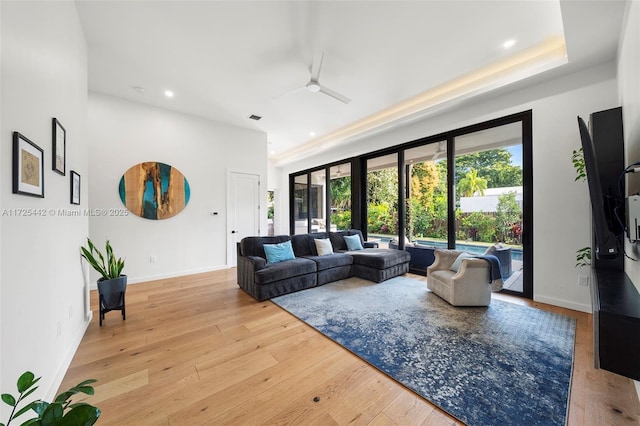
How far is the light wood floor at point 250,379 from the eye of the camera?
1.51 m

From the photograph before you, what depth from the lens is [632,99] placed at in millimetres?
1925

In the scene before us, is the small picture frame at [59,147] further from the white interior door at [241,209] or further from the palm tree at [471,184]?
the palm tree at [471,184]

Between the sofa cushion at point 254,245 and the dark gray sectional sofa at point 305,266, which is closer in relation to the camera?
the dark gray sectional sofa at point 305,266

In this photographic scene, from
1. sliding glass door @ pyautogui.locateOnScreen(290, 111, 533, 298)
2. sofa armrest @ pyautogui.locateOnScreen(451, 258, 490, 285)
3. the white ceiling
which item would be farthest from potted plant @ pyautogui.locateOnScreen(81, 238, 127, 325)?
sliding glass door @ pyautogui.locateOnScreen(290, 111, 533, 298)

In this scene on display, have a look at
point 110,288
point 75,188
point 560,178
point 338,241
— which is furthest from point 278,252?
point 560,178

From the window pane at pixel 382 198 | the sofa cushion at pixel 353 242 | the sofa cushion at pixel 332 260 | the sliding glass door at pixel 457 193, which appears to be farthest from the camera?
the window pane at pixel 382 198

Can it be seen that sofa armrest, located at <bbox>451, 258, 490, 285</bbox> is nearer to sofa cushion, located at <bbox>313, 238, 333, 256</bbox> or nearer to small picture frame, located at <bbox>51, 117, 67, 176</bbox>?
sofa cushion, located at <bbox>313, 238, 333, 256</bbox>

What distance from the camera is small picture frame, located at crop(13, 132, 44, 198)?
127 cm

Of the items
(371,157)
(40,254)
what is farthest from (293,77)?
(40,254)

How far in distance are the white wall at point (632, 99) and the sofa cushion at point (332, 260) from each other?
3106 millimetres

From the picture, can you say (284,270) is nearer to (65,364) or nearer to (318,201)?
(65,364)

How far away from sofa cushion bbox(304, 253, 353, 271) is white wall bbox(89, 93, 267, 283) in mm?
2293

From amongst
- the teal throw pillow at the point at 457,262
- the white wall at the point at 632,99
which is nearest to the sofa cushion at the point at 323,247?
the teal throw pillow at the point at 457,262

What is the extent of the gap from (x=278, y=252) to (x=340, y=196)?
3130 millimetres
